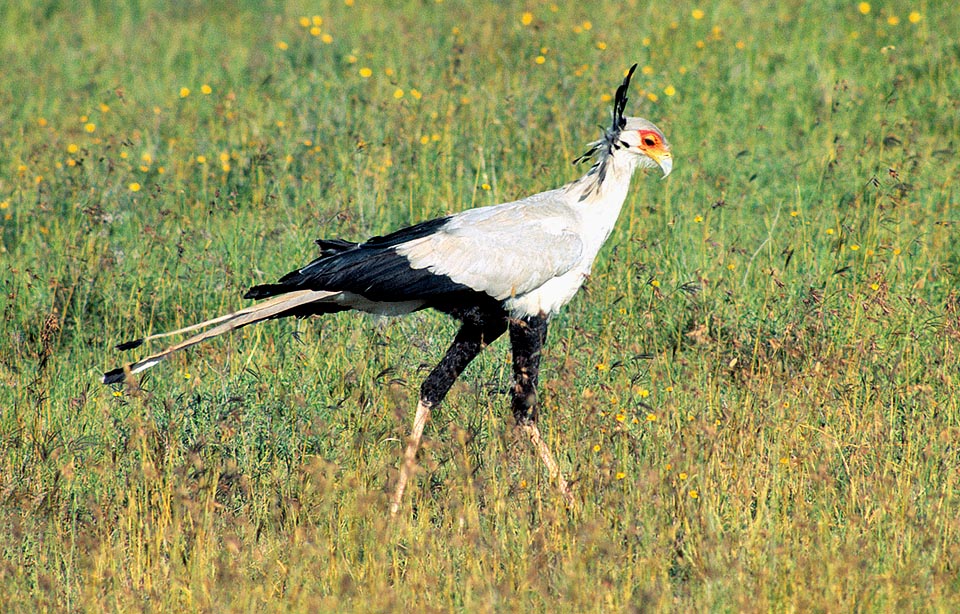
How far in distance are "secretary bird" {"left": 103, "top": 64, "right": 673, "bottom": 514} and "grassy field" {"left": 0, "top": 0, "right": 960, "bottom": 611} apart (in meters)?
0.21

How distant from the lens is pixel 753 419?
167 inches

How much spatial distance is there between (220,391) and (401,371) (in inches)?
29.0

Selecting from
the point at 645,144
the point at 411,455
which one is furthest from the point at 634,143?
the point at 411,455

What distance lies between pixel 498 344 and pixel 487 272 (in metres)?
1.04

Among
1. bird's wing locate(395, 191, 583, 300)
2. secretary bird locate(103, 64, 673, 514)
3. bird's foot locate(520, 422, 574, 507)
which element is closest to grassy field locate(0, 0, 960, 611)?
bird's foot locate(520, 422, 574, 507)

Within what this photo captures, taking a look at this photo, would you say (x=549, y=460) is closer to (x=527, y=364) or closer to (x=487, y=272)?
→ (x=527, y=364)

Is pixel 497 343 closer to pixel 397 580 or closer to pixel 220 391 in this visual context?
pixel 220 391

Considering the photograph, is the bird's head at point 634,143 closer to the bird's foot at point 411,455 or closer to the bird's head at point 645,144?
the bird's head at point 645,144

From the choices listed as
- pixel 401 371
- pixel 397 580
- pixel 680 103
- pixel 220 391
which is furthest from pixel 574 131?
pixel 397 580

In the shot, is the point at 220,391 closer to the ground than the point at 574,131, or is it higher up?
closer to the ground

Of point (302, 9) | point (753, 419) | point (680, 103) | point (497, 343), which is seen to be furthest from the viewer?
point (302, 9)

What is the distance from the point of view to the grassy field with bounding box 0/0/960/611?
359 cm

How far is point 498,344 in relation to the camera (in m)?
5.45

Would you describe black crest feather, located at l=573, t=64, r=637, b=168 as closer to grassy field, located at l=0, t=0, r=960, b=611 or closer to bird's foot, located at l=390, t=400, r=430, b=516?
grassy field, located at l=0, t=0, r=960, b=611
